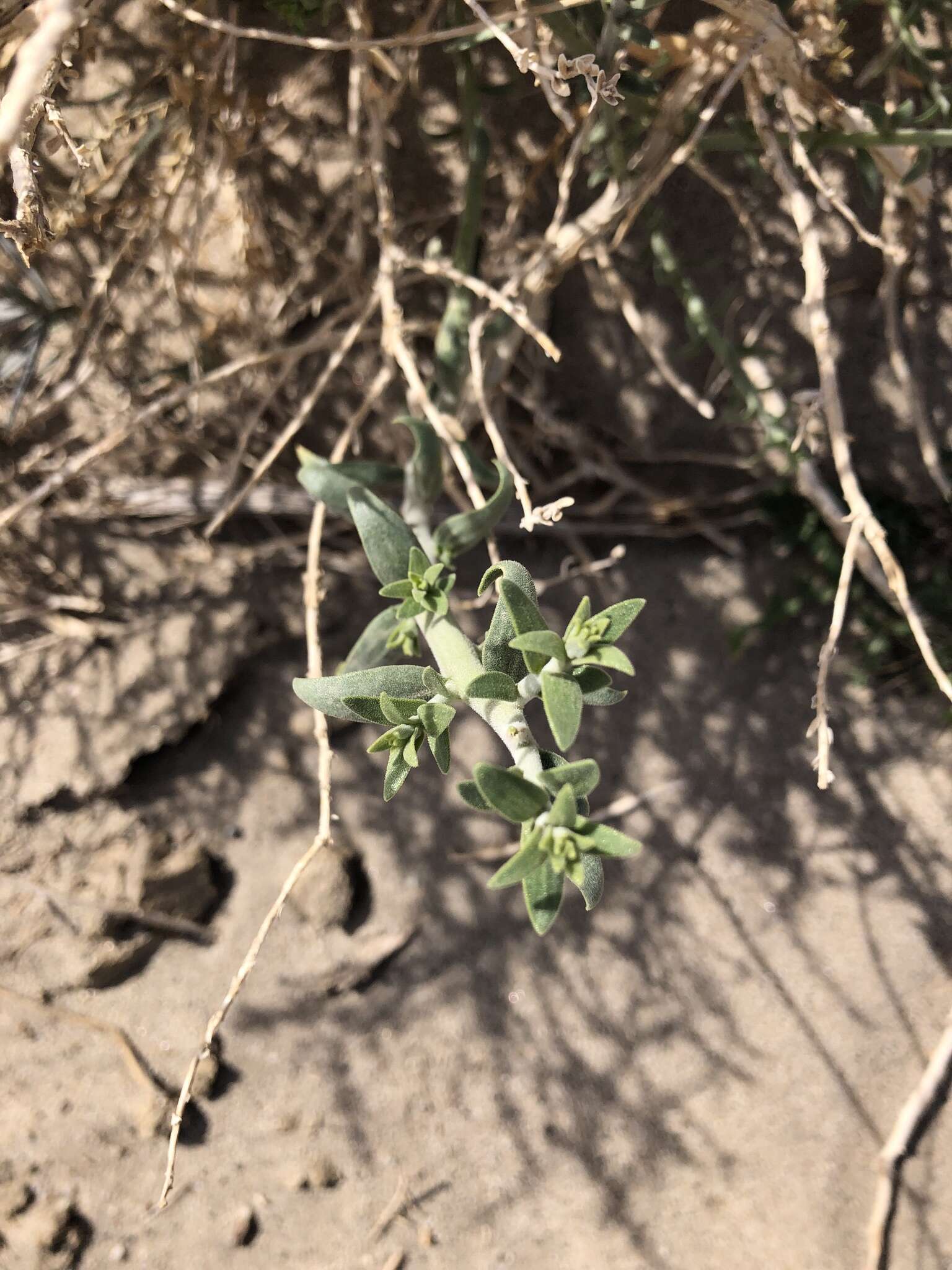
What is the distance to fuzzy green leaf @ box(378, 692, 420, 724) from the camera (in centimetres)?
78

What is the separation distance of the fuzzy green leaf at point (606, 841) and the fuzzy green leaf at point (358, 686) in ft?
0.65

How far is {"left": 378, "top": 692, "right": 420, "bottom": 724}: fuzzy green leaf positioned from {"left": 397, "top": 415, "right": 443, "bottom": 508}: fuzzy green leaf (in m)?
0.43

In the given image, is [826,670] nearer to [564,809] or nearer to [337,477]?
[564,809]

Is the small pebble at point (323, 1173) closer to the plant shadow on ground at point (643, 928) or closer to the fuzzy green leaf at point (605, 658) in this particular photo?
the plant shadow on ground at point (643, 928)

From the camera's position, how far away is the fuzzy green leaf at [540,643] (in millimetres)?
739

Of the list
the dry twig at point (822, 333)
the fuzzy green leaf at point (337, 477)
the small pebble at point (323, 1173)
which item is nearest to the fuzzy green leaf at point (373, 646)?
the fuzzy green leaf at point (337, 477)

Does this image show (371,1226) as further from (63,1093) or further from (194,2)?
(194,2)

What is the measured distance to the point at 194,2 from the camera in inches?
49.7

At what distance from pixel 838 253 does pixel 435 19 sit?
2.29 ft

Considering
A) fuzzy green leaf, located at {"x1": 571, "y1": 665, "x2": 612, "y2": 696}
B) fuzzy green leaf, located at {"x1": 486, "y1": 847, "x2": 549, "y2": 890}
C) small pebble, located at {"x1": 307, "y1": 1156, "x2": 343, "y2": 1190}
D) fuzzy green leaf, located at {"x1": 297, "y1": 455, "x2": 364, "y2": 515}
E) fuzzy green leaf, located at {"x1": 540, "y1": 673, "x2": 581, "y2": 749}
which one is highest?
fuzzy green leaf, located at {"x1": 297, "y1": 455, "x2": 364, "y2": 515}

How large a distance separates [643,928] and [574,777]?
1018 millimetres

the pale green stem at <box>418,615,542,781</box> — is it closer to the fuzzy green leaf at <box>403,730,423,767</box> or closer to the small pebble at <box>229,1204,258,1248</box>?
the fuzzy green leaf at <box>403,730,423,767</box>

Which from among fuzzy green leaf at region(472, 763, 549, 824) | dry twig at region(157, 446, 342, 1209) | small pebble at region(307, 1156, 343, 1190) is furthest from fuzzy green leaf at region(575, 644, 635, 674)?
small pebble at region(307, 1156, 343, 1190)

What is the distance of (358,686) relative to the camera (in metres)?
0.84
